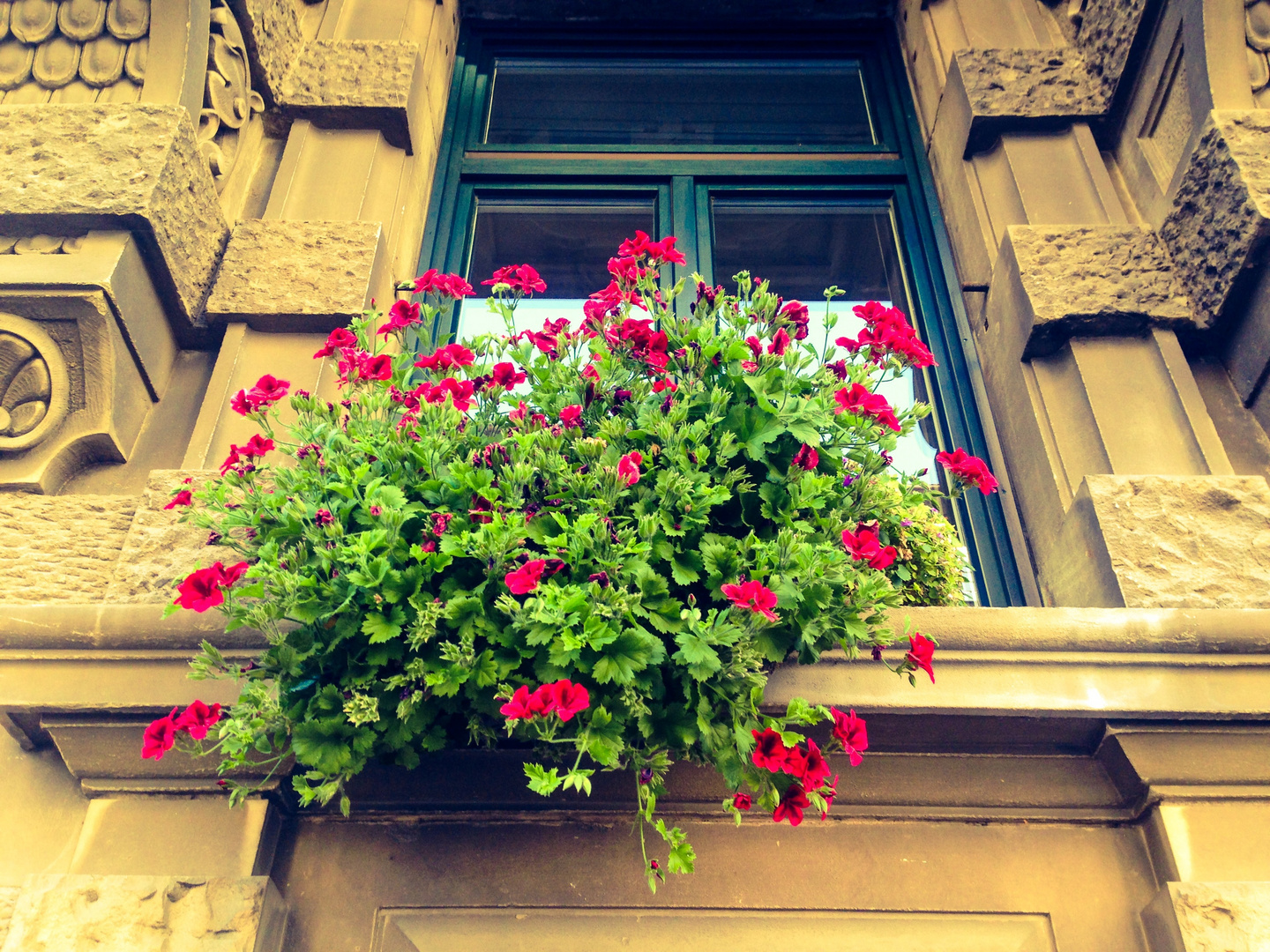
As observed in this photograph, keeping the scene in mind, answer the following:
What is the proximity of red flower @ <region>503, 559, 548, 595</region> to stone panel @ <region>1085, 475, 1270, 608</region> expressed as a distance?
→ 1435mm

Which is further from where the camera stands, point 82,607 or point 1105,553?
point 1105,553

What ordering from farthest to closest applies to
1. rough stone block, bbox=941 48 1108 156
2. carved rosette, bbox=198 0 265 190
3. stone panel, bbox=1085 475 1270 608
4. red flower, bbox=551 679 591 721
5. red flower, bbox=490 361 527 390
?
1. rough stone block, bbox=941 48 1108 156
2. carved rosette, bbox=198 0 265 190
3. stone panel, bbox=1085 475 1270 608
4. red flower, bbox=490 361 527 390
5. red flower, bbox=551 679 591 721

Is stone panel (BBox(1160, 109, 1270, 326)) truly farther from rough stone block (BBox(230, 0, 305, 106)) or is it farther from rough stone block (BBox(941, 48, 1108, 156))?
rough stone block (BBox(230, 0, 305, 106))

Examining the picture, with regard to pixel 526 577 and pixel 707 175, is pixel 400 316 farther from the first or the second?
pixel 707 175

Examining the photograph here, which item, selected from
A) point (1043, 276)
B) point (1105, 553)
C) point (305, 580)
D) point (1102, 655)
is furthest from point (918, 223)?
point (305, 580)

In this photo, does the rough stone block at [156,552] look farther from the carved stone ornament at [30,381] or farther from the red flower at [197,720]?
the red flower at [197,720]

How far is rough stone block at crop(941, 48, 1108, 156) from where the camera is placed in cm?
331

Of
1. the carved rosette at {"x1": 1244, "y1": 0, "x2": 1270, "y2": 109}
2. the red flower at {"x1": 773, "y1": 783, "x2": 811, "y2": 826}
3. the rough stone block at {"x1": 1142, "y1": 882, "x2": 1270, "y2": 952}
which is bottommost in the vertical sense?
the rough stone block at {"x1": 1142, "y1": 882, "x2": 1270, "y2": 952}

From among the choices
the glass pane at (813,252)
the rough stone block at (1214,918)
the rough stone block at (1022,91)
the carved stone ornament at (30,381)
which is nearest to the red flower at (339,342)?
the carved stone ornament at (30,381)

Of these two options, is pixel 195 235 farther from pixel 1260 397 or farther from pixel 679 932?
pixel 1260 397

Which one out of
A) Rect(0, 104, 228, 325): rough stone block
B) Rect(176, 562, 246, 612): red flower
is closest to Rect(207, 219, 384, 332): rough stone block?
Rect(0, 104, 228, 325): rough stone block

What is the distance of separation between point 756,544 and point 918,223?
2.46m

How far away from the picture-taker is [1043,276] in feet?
9.25

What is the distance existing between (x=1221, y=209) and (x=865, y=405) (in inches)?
60.2
